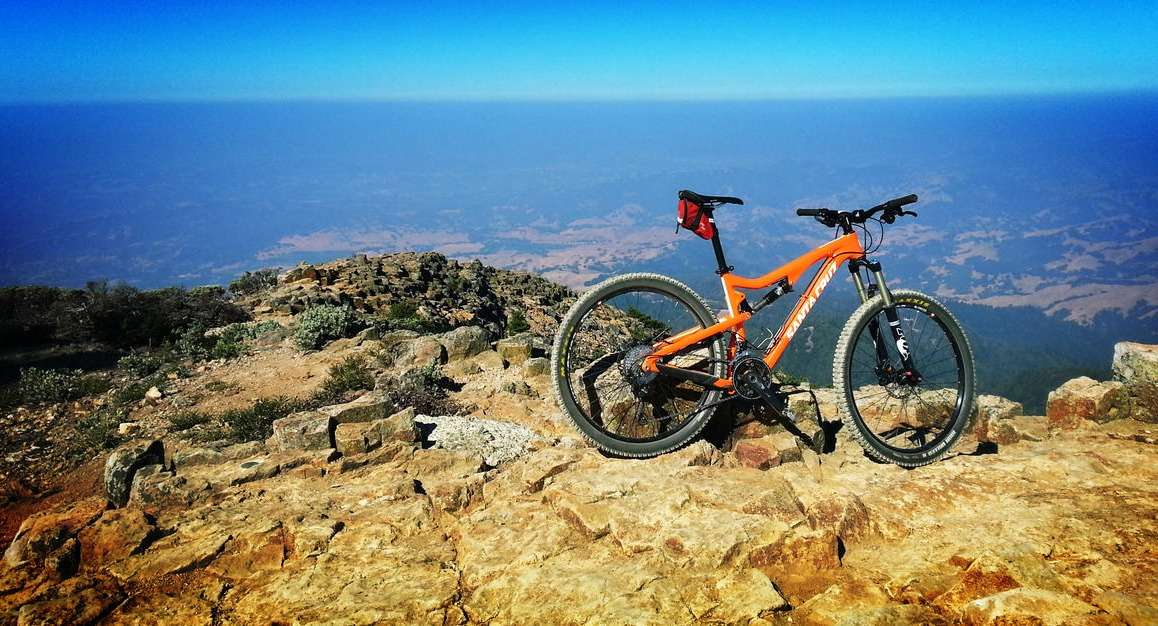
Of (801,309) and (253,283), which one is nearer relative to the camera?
(801,309)

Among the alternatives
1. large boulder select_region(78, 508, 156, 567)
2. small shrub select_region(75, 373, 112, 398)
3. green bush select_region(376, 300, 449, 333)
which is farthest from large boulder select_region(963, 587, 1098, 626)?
small shrub select_region(75, 373, 112, 398)

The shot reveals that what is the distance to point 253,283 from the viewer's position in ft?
69.8

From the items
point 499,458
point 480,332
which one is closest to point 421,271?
point 480,332

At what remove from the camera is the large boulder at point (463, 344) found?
965cm

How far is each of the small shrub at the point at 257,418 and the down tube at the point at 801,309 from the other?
543cm

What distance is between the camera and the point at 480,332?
9.90 m

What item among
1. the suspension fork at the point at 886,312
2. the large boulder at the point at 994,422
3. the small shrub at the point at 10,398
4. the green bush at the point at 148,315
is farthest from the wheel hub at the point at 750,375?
the green bush at the point at 148,315

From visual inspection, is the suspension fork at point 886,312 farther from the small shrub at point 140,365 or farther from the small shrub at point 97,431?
the small shrub at point 140,365

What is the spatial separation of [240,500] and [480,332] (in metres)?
5.45

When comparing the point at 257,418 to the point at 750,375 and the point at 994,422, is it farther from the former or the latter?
the point at 994,422

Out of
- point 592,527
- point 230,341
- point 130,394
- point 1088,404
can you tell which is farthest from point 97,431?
point 1088,404

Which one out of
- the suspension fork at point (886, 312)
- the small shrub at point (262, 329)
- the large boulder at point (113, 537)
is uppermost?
the suspension fork at point (886, 312)

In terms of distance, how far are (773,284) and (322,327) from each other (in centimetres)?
862

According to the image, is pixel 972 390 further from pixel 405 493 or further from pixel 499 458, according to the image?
pixel 405 493
